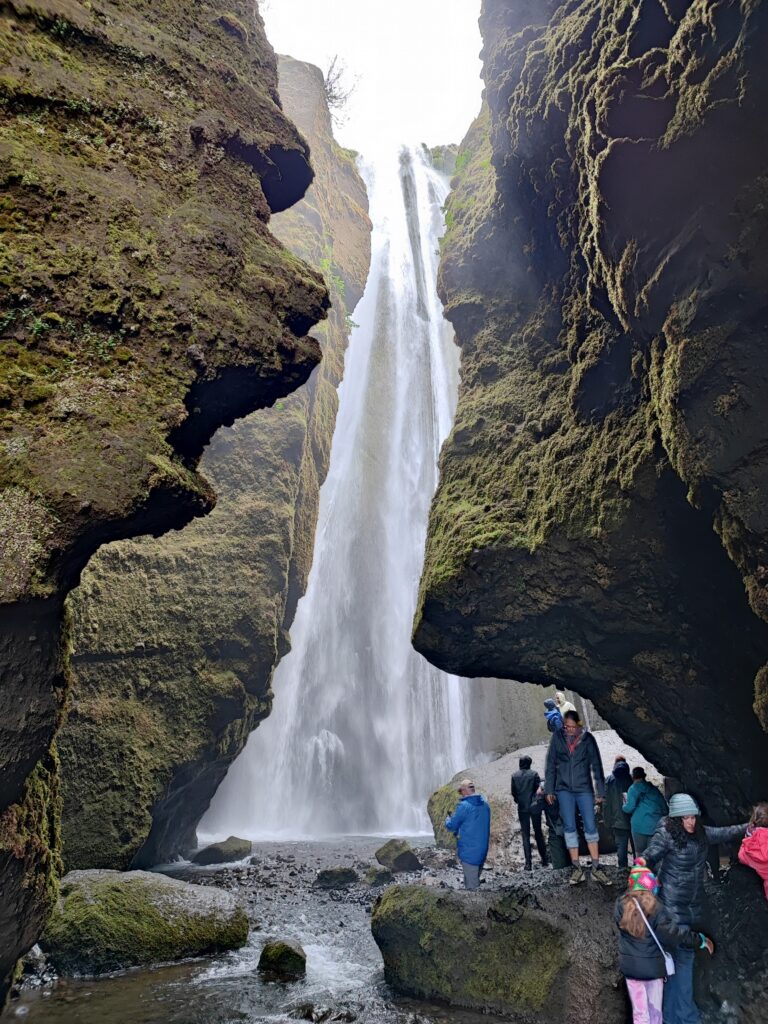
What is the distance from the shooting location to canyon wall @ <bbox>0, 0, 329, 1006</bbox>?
411cm

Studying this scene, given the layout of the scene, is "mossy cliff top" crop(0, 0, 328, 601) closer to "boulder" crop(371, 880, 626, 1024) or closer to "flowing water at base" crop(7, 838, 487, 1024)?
"flowing water at base" crop(7, 838, 487, 1024)

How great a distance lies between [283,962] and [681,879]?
15.9 ft

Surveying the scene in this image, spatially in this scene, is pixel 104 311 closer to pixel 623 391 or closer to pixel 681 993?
pixel 623 391

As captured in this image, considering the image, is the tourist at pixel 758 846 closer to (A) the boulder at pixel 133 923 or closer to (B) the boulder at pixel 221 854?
(A) the boulder at pixel 133 923

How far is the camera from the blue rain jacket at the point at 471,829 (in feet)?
26.2

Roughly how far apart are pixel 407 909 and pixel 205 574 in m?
9.09

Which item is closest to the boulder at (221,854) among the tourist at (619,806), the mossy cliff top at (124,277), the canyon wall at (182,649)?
the canyon wall at (182,649)

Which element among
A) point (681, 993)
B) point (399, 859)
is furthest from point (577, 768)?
point (399, 859)

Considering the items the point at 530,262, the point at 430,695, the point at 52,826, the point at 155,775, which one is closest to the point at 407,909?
the point at 52,826

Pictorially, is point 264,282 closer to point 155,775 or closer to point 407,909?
point 407,909

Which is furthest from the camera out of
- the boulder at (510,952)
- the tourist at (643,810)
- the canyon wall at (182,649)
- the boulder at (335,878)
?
the boulder at (335,878)

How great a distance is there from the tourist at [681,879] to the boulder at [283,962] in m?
4.27

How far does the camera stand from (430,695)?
29.0m

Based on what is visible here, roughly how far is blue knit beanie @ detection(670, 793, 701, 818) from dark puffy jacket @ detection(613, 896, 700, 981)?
0.74 metres
